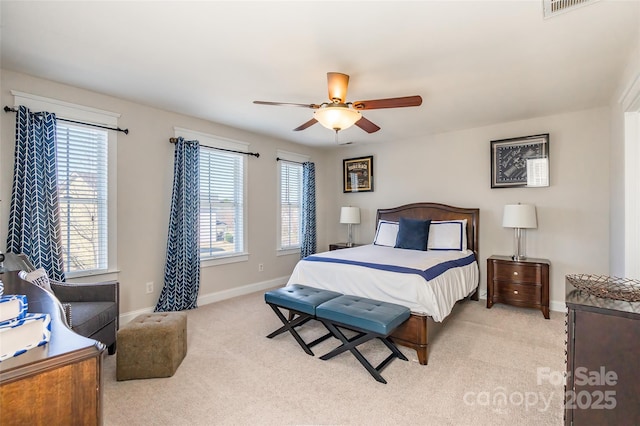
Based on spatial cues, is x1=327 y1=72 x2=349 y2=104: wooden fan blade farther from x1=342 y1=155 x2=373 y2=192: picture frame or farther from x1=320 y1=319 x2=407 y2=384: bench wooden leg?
x1=342 y1=155 x2=373 y2=192: picture frame

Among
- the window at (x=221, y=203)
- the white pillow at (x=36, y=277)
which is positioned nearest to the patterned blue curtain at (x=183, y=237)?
the window at (x=221, y=203)

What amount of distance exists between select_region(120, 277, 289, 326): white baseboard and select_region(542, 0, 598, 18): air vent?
442 cm

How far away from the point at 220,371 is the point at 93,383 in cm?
184

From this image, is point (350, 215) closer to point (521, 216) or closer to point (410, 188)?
point (410, 188)

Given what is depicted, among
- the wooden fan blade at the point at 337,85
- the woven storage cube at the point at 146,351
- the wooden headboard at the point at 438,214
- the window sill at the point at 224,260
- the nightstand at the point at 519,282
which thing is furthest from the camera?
the wooden headboard at the point at 438,214

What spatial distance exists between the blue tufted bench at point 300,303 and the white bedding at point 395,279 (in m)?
0.20

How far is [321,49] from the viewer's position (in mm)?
2328

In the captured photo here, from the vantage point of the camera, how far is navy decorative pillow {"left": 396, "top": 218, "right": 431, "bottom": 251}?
168 inches

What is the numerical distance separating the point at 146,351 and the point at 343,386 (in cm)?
147

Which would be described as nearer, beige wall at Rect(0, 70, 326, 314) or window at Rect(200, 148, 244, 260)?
beige wall at Rect(0, 70, 326, 314)

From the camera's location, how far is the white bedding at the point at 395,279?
2736mm

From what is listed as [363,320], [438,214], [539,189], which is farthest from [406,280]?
[539,189]

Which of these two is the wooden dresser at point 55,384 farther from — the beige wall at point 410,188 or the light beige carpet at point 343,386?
the beige wall at point 410,188

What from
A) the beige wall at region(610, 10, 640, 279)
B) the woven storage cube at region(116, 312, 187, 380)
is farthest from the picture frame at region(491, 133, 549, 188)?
the woven storage cube at region(116, 312, 187, 380)
